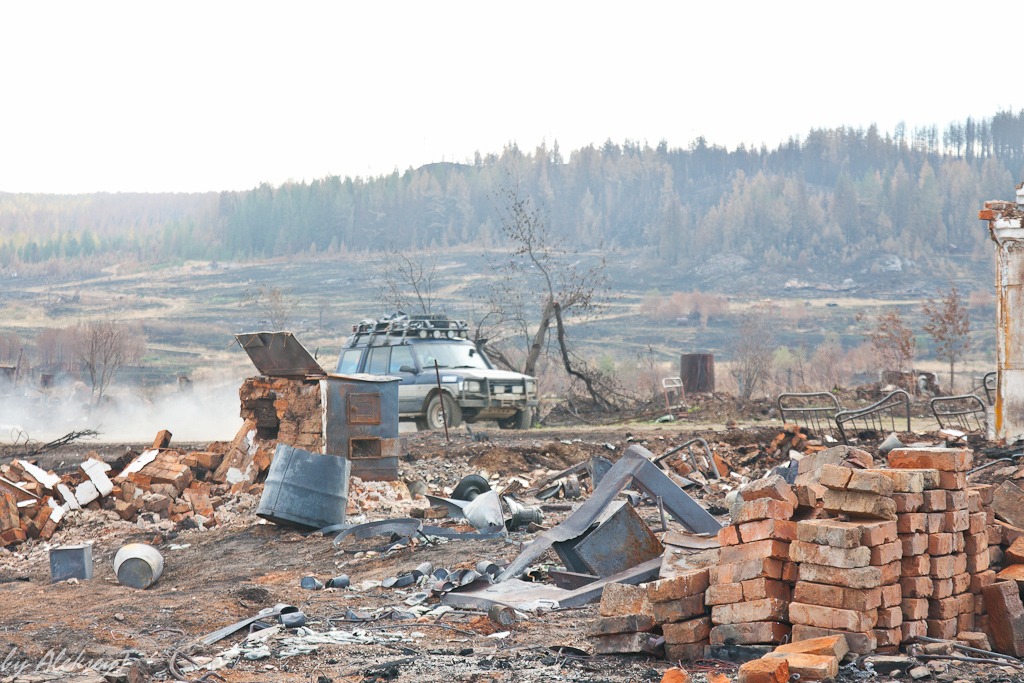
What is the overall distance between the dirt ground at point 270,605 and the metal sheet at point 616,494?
2.08ft

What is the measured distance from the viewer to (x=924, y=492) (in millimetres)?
5699

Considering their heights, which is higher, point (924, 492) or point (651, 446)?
point (924, 492)

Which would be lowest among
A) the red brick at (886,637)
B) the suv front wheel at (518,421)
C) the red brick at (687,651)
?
the suv front wheel at (518,421)

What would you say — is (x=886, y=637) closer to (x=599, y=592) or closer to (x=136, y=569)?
(x=599, y=592)

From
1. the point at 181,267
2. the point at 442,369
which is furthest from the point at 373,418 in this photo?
the point at 181,267

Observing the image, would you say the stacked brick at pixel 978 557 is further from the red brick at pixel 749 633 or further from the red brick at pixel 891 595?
the red brick at pixel 749 633

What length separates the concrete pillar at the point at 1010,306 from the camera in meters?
11.6

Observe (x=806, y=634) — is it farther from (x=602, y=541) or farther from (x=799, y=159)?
(x=799, y=159)

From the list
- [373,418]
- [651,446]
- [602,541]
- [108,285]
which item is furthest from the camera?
[108,285]

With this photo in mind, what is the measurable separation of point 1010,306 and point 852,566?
763 cm

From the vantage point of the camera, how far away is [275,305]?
170 ft

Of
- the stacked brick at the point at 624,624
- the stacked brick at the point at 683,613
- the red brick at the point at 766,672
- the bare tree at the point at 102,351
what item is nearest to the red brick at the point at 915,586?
the stacked brick at the point at 683,613

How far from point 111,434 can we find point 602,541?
20.8 metres

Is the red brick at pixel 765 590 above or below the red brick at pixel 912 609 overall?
above
